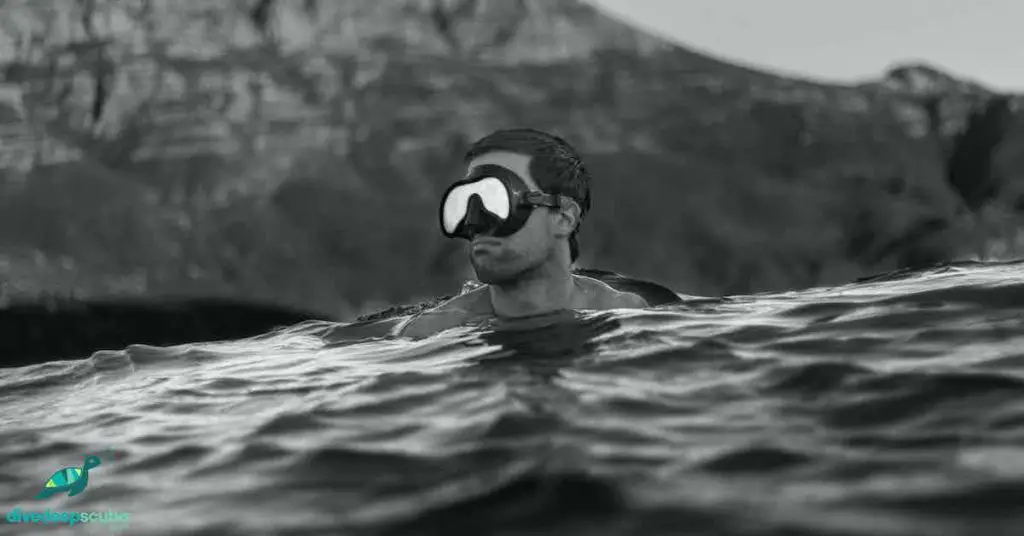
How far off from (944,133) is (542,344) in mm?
45712

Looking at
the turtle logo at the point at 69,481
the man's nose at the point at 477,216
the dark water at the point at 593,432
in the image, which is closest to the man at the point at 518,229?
the man's nose at the point at 477,216

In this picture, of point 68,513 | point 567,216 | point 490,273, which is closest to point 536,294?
point 490,273

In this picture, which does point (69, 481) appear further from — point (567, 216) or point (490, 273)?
point (567, 216)

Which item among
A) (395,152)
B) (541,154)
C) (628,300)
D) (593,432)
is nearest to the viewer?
(593,432)

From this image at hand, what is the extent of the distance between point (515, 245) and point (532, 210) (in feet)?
0.92

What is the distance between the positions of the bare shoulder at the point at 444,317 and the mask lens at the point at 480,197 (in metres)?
0.86

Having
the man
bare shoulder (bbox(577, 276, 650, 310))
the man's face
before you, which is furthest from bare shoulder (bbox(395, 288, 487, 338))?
bare shoulder (bbox(577, 276, 650, 310))

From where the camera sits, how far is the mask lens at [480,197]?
5.82 m

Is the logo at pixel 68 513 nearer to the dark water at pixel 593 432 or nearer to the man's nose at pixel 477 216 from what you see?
the dark water at pixel 593 432

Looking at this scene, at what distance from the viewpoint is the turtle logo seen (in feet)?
10.6

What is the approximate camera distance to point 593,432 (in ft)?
10.3

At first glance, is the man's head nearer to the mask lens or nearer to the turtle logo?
the mask lens

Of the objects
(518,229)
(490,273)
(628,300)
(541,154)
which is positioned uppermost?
(541,154)

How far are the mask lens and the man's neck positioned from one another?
610mm
